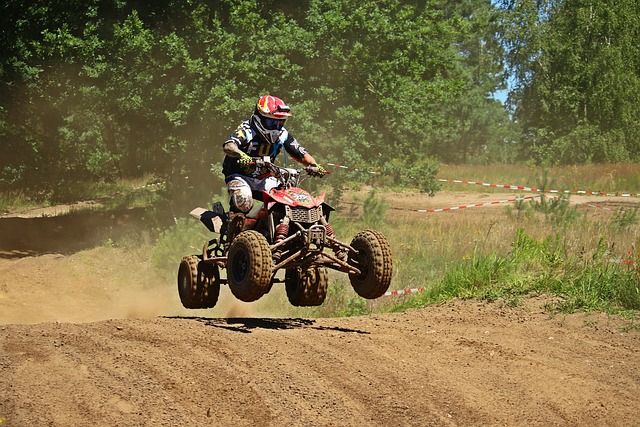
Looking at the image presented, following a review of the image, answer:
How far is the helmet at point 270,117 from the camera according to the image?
1038 cm

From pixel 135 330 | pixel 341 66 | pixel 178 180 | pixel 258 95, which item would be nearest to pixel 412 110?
pixel 341 66

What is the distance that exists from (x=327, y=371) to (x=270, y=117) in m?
3.63

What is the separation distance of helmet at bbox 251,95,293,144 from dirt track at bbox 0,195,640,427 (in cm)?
238

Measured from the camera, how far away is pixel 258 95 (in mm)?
21250

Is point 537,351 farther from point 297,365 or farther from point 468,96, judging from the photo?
point 468,96

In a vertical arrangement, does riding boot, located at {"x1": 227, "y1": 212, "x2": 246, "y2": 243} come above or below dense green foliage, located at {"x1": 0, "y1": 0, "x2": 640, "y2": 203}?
below

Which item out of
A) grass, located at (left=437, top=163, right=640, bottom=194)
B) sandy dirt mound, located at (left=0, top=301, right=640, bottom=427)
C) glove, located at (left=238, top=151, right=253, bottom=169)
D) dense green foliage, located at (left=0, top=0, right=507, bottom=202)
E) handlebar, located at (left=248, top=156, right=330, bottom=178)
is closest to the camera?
sandy dirt mound, located at (left=0, top=301, right=640, bottom=427)

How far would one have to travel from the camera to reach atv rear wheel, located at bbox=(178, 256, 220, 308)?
1062cm

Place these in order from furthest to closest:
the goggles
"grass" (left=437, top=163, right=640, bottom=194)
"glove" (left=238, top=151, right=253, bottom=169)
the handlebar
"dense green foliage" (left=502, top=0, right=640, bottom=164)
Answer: "dense green foliage" (left=502, top=0, right=640, bottom=164) → "grass" (left=437, top=163, right=640, bottom=194) → the goggles → the handlebar → "glove" (left=238, top=151, right=253, bottom=169)

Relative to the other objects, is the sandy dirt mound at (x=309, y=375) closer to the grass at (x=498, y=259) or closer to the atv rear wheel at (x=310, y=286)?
the atv rear wheel at (x=310, y=286)

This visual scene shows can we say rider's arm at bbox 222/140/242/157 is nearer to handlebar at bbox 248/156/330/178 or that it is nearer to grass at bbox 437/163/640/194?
handlebar at bbox 248/156/330/178

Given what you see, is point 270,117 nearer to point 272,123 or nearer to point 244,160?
point 272,123

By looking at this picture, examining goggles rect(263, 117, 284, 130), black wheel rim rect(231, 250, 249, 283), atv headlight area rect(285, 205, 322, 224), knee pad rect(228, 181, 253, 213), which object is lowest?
black wheel rim rect(231, 250, 249, 283)

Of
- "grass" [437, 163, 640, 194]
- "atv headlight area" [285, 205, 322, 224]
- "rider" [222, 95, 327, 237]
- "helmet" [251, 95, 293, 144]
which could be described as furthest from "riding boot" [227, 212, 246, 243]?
"grass" [437, 163, 640, 194]
